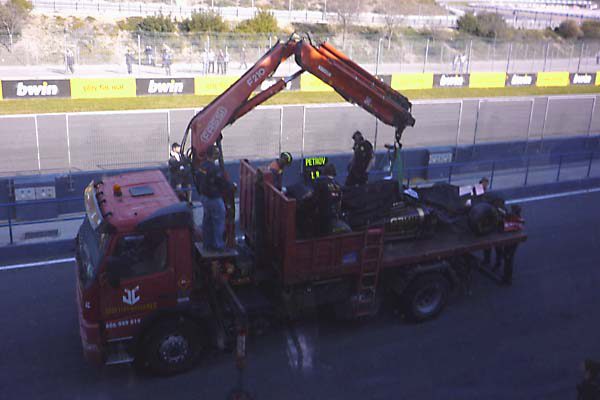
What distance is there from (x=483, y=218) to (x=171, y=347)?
5.47 meters

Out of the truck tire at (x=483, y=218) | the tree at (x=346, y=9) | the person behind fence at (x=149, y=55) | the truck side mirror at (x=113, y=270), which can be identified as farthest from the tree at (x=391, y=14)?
the truck side mirror at (x=113, y=270)

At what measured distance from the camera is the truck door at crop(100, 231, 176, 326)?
7297mm

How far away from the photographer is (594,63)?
156 ft

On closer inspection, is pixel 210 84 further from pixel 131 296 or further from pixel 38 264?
pixel 131 296

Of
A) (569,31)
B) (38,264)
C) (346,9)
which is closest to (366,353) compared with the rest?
(38,264)

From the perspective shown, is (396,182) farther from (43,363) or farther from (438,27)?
(438,27)

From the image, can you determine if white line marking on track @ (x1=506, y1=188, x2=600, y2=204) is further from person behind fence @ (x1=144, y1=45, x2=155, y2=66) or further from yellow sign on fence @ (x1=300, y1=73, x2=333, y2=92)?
person behind fence @ (x1=144, y1=45, x2=155, y2=66)

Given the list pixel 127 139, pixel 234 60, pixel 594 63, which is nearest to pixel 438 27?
pixel 594 63

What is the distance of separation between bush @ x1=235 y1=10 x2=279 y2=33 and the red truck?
35429 millimetres

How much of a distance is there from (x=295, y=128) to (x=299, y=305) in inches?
525

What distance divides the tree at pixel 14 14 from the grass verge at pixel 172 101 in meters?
14.9

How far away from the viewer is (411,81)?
32.4 metres

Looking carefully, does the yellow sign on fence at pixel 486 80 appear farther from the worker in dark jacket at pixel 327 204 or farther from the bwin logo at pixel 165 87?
the worker in dark jacket at pixel 327 204

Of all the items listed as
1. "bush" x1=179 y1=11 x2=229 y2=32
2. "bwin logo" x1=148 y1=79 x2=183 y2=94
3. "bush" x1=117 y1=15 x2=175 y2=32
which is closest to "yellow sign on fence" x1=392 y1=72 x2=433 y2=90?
"bwin logo" x1=148 y1=79 x2=183 y2=94
